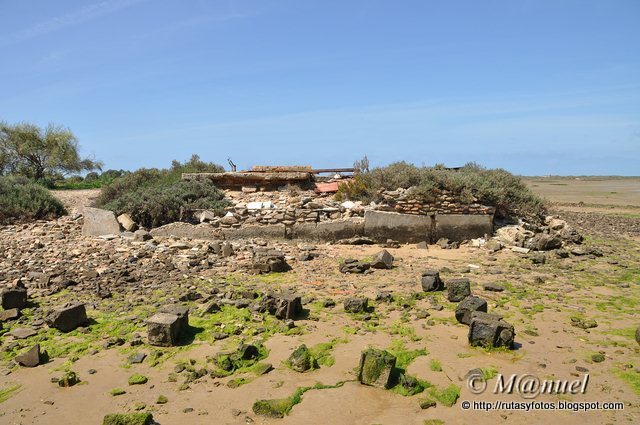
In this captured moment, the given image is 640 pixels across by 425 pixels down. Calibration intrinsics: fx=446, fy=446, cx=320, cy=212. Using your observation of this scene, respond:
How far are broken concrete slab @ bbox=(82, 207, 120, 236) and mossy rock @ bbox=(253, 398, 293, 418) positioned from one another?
7.90 m

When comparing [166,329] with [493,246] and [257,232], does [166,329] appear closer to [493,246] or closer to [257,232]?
[257,232]

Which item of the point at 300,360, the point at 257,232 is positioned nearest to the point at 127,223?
the point at 257,232

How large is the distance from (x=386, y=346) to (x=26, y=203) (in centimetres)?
1128

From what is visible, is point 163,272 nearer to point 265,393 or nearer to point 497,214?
point 265,393

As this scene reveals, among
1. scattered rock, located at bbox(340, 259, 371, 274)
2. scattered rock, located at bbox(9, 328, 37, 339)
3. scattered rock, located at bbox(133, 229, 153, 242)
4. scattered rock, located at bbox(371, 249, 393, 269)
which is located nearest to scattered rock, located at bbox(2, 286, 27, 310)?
scattered rock, located at bbox(9, 328, 37, 339)

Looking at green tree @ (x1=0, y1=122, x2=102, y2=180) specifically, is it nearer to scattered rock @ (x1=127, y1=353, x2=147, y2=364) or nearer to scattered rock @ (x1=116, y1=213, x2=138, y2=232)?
scattered rock @ (x1=116, y1=213, x2=138, y2=232)

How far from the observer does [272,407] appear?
383 cm

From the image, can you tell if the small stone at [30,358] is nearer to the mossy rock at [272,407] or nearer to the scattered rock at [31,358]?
the scattered rock at [31,358]

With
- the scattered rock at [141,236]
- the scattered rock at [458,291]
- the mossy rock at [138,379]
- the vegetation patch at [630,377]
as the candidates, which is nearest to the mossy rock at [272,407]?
the mossy rock at [138,379]

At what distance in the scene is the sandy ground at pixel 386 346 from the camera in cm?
381

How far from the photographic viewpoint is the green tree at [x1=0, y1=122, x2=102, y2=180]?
24125 millimetres

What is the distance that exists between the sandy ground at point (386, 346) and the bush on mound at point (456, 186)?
3951 millimetres

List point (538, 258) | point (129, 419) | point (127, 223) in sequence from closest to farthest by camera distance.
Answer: point (129, 419) → point (538, 258) → point (127, 223)

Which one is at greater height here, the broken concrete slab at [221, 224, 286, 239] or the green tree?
the green tree
